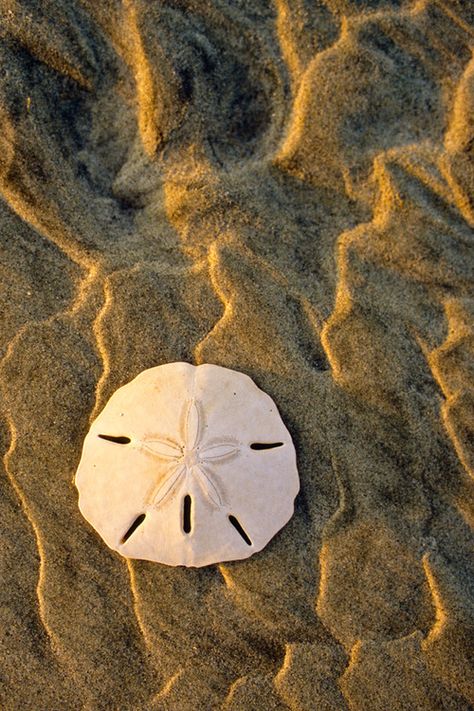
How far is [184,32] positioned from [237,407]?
187 centimetres

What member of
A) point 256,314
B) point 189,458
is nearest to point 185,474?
point 189,458

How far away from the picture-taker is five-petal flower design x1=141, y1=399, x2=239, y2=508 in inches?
109

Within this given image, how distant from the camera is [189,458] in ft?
9.09

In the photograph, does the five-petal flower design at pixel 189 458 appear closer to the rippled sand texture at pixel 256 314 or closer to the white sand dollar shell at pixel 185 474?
the white sand dollar shell at pixel 185 474

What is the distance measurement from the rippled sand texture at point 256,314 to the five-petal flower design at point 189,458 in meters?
0.34

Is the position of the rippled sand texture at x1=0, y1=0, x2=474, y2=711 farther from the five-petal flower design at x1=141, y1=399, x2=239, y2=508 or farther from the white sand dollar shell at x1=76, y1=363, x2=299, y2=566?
the five-petal flower design at x1=141, y1=399, x2=239, y2=508

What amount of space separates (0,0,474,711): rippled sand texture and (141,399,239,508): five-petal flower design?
0.34 meters

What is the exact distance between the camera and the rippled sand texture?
277 centimetres

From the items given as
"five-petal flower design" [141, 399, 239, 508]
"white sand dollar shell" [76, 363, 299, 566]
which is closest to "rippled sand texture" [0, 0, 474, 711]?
"white sand dollar shell" [76, 363, 299, 566]

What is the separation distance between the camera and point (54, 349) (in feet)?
9.60

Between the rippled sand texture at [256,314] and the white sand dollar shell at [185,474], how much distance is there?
10 centimetres

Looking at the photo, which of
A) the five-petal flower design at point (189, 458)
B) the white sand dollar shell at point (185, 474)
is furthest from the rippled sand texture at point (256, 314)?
the five-petal flower design at point (189, 458)

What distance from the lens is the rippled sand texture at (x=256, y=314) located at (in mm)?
2771

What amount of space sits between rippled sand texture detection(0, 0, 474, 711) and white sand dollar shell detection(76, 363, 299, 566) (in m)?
0.10
